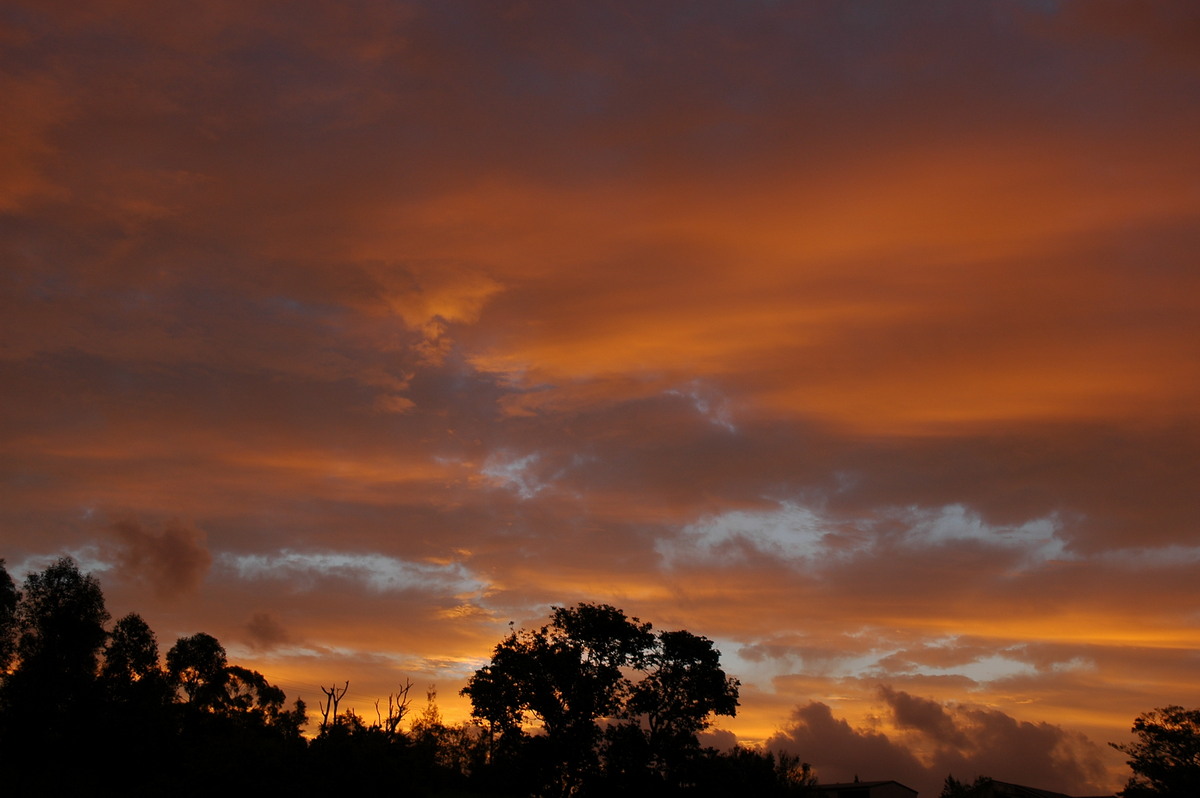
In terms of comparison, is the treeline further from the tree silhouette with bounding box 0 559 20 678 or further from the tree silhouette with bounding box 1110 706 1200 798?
the tree silhouette with bounding box 1110 706 1200 798

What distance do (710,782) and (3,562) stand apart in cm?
6479

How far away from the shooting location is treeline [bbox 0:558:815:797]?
41531 mm

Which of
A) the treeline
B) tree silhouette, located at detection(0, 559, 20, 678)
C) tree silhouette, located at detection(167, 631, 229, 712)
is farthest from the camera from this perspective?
tree silhouette, located at detection(167, 631, 229, 712)

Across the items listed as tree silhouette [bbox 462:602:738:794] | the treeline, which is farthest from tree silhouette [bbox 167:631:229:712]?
tree silhouette [bbox 462:602:738:794]

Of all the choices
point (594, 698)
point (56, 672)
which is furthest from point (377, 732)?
point (56, 672)

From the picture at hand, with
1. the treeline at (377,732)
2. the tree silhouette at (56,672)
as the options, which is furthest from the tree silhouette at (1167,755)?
the tree silhouette at (56,672)

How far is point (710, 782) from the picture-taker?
61.1 meters

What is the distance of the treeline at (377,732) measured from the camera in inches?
1635

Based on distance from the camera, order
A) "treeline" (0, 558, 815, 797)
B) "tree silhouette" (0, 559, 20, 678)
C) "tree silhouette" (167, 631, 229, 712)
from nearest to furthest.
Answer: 1. "treeline" (0, 558, 815, 797)
2. "tree silhouette" (0, 559, 20, 678)
3. "tree silhouette" (167, 631, 229, 712)

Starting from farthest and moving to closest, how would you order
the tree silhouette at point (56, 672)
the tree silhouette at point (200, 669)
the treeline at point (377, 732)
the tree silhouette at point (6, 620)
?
the tree silhouette at point (200, 669)
the tree silhouette at point (6, 620)
the tree silhouette at point (56, 672)
the treeline at point (377, 732)

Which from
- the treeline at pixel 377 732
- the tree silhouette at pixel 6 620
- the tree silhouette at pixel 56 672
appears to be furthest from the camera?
the tree silhouette at pixel 6 620

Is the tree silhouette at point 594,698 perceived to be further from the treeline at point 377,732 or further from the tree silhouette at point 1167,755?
the tree silhouette at point 1167,755

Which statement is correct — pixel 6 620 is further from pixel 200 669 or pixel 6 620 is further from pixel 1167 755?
pixel 1167 755

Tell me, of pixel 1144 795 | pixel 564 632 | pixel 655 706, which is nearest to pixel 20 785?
pixel 564 632
